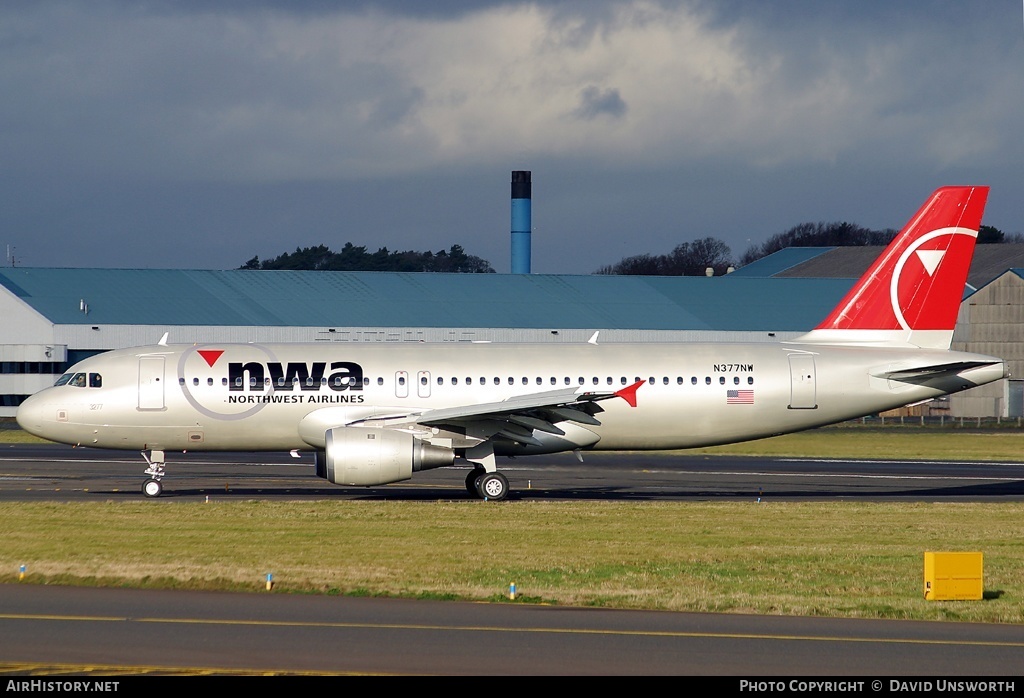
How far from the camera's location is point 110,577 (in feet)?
61.3

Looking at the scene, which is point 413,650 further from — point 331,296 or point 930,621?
point 331,296

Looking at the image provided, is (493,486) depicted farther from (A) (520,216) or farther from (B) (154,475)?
(A) (520,216)

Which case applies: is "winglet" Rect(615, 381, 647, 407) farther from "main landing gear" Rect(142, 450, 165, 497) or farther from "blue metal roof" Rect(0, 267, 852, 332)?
"blue metal roof" Rect(0, 267, 852, 332)

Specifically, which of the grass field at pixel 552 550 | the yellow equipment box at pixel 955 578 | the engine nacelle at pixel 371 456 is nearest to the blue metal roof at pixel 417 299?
the engine nacelle at pixel 371 456

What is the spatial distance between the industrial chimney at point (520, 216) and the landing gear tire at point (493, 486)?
247 feet

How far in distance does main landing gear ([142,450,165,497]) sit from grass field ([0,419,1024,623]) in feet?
6.95

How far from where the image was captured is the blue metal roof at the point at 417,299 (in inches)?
3118

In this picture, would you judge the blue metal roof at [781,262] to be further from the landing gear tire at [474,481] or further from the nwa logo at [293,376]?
the nwa logo at [293,376]

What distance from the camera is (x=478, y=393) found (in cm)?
3191

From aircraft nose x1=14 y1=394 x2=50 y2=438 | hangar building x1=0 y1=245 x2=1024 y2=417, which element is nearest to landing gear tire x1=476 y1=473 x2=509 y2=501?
aircraft nose x1=14 y1=394 x2=50 y2=438

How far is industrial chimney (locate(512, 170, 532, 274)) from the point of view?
106 m

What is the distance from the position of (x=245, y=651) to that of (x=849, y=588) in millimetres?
8824

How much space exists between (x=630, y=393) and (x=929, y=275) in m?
8.94

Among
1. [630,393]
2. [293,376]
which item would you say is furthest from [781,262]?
[293,376]
